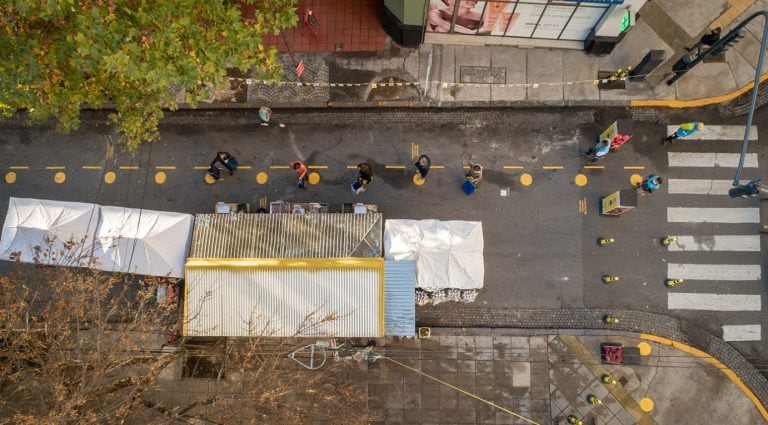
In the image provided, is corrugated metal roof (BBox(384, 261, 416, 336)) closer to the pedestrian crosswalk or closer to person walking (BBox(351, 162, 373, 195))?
person walking (BBox(351, 162, 373, 195))

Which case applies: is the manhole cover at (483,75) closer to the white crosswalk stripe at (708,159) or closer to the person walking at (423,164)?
the person walking at (423,164)

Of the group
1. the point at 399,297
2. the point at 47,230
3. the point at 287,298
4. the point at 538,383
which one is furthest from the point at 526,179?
the point at 47,230

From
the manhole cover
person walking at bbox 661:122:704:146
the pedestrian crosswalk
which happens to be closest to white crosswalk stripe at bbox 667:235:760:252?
the pedestrian crosswalk

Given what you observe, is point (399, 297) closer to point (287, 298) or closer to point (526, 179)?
point (287, 298)

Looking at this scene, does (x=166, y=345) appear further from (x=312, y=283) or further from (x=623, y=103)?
(x=623, y=103)

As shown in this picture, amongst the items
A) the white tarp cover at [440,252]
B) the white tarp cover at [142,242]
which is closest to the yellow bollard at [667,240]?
the white tarp cover at [440,252]

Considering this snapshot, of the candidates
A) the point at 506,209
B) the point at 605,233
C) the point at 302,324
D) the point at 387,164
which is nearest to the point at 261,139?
the point at 387,164

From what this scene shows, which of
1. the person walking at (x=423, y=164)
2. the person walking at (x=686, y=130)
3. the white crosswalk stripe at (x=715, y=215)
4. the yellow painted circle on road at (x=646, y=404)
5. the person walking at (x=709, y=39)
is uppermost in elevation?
the person walking at (x=709, y=39)
